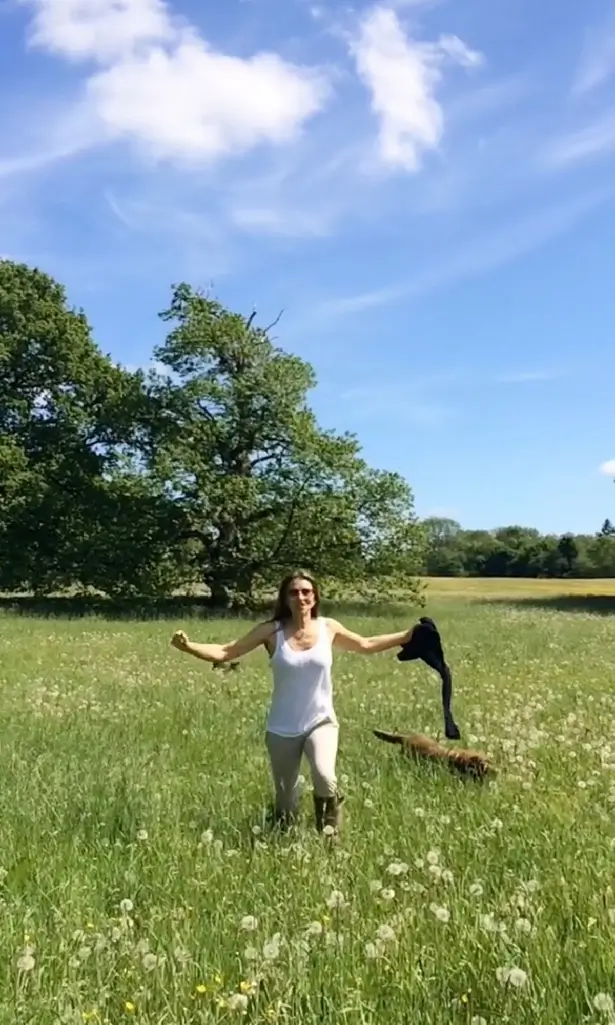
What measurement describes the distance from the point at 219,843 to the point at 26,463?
36.7 metres

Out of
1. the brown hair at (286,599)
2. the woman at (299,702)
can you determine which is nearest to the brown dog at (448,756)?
the woman at (299,702)

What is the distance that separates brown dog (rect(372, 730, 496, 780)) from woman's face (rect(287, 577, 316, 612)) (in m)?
1.99

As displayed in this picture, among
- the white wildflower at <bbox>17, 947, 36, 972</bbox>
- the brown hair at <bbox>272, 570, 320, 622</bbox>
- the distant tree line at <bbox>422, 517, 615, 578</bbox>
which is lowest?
the white wildflower at <bbox>17, 947, 36, 972</bbox>

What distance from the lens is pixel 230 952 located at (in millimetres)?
4711

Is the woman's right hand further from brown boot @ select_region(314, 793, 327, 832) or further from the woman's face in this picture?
brown boot @ select_region(314, 793, 327, 832)

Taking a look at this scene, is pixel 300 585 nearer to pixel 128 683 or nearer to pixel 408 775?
pixel 408 775

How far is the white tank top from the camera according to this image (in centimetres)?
711

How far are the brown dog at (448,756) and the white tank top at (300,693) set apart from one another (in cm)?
157

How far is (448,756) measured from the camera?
851 cm

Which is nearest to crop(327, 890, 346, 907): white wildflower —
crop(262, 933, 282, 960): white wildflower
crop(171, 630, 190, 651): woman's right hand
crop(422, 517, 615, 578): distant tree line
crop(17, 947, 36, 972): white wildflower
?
crop(262, 933, 282, 960): white wildflower

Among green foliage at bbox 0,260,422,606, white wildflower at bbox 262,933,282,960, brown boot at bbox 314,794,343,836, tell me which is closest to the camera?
white wildflower at bbox 262,933,282,960

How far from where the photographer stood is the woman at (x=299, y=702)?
6961 mm

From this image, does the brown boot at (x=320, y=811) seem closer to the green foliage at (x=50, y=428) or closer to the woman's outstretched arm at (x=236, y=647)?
the woman's outstretched arm at (x=236, y=647)

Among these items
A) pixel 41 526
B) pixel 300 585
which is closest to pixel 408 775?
pixel 300 585
